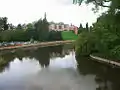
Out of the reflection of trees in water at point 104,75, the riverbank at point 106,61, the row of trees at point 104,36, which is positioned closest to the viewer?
the reflection of trees in water at point 104,75

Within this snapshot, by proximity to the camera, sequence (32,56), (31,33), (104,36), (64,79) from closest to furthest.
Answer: (64,79) → (104,36) → (32,56) → (31,33)

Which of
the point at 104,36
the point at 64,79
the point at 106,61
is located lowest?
the point at 64,79

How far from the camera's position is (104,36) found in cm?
3066

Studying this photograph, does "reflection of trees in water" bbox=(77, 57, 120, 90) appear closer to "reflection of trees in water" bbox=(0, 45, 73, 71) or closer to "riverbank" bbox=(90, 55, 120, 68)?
"riverbank" bbox=(90, 55, 120, 68)

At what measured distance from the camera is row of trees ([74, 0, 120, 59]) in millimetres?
20953

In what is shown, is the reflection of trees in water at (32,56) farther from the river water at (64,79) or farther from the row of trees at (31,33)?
the row of trees at (31,33)

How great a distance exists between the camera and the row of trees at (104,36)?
68.7ft

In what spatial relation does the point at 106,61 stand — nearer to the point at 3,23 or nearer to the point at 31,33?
the point at 31,33

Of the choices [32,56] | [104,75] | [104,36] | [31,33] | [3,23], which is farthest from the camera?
[3,23]

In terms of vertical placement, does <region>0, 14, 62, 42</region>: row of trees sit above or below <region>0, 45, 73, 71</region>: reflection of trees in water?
above

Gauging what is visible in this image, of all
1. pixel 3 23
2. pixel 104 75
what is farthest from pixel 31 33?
pixel 104 75

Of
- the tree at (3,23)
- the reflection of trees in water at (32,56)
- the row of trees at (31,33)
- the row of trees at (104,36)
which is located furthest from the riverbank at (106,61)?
the tree at (3,23)

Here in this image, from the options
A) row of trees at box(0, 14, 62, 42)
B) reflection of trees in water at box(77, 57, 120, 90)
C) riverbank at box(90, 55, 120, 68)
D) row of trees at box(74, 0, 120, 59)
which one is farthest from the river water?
row of trees at box(0, 14, 62, 42)

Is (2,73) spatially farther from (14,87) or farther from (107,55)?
(107,55)
